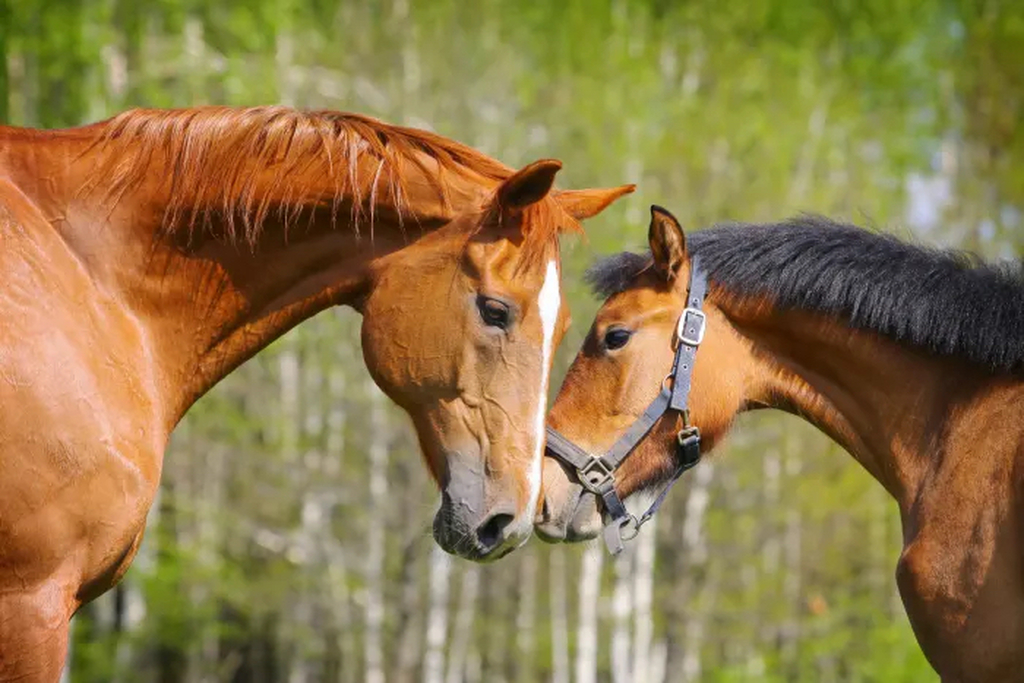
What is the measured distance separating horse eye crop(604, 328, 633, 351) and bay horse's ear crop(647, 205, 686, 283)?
284 millimetres

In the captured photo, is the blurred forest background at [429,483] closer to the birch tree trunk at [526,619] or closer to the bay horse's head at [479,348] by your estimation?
the birch tree trunk at [526,619]

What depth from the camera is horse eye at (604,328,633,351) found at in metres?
5.24

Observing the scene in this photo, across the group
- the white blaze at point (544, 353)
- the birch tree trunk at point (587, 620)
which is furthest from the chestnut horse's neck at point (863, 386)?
the birch tree trunk at point (587, 620)

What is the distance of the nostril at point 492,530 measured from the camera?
399 cm

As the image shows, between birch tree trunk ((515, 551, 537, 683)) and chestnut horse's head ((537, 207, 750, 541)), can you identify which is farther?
birch tree trunk ((515, 551, 537, 683))

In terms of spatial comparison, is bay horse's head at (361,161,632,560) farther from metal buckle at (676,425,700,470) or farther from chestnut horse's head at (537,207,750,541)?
metal buckle at (676,425,700,470)

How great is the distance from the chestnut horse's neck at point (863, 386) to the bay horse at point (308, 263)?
1348 millimetres

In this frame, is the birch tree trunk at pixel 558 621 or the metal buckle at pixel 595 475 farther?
the birch tree trunk at pixel 558 621

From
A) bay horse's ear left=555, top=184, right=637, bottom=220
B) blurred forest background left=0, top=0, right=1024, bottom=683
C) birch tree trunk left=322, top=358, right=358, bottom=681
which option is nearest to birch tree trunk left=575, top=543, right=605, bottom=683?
blurred forest background left=0, top=0, right=1024, bottom=683

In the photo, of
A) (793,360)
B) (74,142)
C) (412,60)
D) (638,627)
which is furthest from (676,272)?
(412,60)

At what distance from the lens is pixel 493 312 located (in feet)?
13.3

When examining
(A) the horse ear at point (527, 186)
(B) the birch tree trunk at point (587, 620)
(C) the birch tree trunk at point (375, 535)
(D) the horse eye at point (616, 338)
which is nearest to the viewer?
(A) the horse ear at point (527, 186)

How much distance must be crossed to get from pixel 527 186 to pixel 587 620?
12682mm

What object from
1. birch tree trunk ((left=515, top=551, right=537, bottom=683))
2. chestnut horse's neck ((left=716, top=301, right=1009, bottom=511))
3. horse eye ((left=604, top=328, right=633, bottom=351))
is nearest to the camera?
chestnut horse's neck ((left=716, top=301, right=1009, bottom=511))
